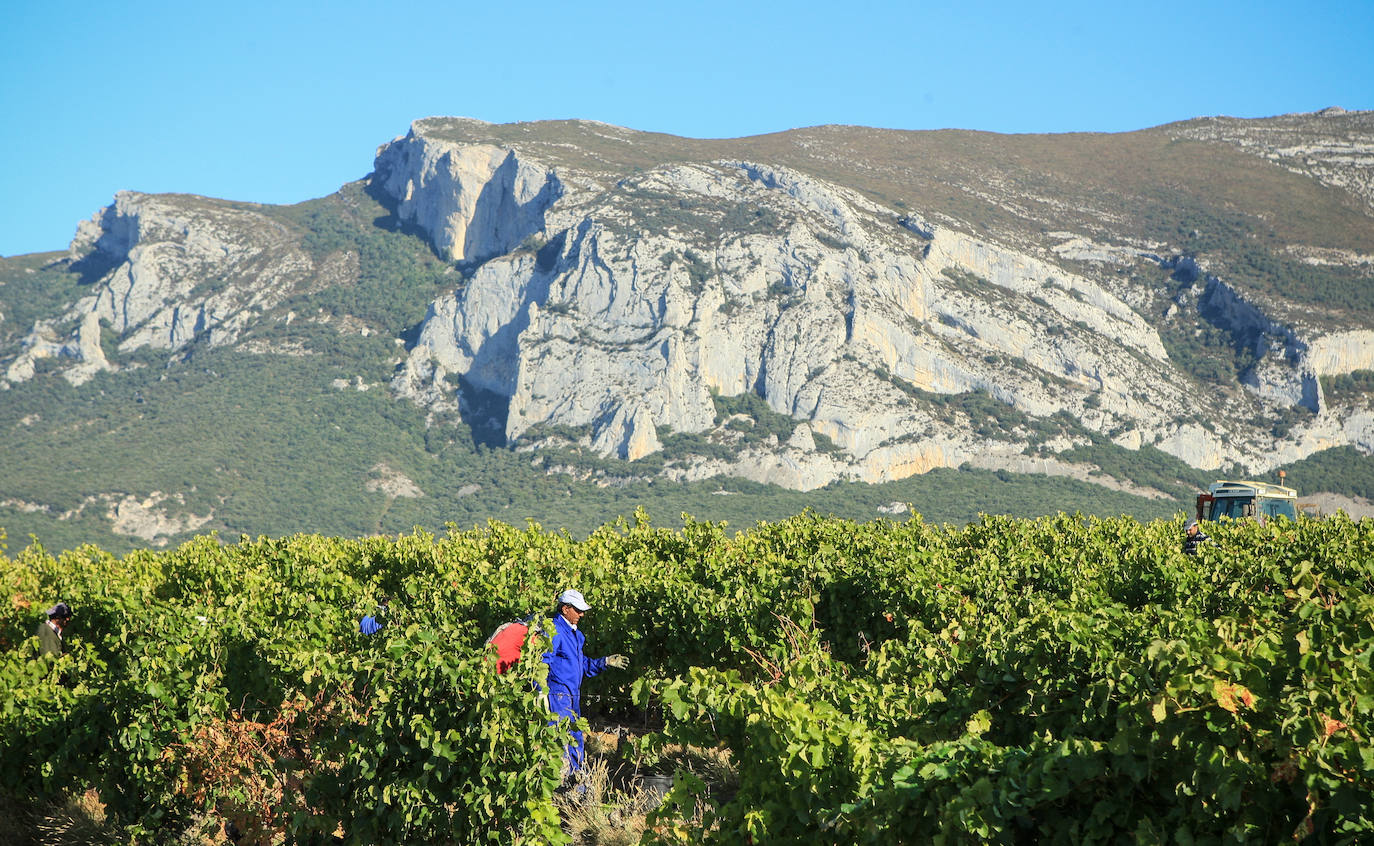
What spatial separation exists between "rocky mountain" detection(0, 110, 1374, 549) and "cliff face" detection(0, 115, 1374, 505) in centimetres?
35

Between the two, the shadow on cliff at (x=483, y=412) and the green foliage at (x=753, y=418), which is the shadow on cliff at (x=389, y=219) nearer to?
the shadow on cliff at (x=483, y=412)

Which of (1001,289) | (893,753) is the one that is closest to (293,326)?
(1001,289)

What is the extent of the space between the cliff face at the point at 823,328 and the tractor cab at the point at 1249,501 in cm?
7840

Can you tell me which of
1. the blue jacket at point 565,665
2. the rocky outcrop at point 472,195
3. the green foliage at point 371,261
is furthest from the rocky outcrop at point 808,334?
the blue jacket at point 565,665

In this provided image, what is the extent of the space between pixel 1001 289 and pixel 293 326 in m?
91.9

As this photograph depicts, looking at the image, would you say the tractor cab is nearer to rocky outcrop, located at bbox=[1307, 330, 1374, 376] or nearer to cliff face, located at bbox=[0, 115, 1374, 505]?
cliff face, located at bbox=[0, 115, 1374, 505]

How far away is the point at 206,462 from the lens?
106 metres

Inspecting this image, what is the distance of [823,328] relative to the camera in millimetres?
114688

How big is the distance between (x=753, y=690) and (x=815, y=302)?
366 ft

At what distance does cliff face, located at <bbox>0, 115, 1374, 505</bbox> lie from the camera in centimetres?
11256

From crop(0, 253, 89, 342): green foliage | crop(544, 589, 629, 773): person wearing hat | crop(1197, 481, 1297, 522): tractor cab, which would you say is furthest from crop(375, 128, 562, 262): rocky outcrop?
crop(544, 589, 629, 773): person wearing hat

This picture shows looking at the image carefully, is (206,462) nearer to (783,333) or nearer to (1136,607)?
(783,333)

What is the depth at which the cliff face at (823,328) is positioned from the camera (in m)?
113

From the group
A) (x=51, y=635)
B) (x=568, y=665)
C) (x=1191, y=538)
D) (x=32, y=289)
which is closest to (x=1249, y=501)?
(x=1191, y=538)
